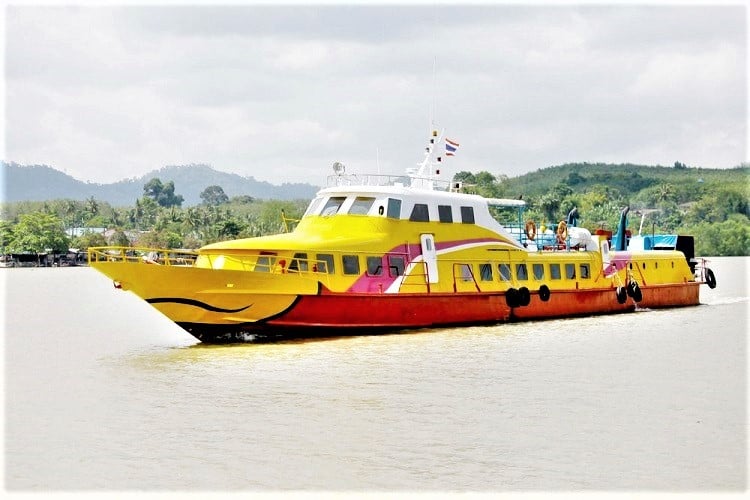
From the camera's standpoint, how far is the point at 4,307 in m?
38.6

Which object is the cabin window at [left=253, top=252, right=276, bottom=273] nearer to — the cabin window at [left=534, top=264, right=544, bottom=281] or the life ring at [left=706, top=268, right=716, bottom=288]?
the cabin window at [left=534, top=264, right=544, bottom=281]

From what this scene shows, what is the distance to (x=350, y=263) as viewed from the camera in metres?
22.8

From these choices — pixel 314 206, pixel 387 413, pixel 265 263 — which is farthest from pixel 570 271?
pixel 387 413

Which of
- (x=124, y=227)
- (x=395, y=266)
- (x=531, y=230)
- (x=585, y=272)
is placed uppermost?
(x=124, y=227)

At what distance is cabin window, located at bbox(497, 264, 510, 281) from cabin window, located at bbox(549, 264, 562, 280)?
2.01 meters

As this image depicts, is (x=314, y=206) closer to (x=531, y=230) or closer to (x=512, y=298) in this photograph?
(x=512, y=298)

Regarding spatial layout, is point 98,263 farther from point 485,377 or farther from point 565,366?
point 565,366

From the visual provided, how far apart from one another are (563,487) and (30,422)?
8.23m

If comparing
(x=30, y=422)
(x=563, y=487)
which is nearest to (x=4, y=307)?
(x=30, y=422)

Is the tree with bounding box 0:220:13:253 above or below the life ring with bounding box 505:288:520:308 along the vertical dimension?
above

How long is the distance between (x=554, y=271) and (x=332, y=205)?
744 cm

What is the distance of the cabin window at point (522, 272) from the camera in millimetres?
26953

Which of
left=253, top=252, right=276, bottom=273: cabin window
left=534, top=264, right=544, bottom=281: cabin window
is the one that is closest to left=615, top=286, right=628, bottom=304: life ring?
left=534, top=264, right=544, bottom=281: cabin window

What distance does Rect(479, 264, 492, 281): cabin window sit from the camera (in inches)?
1011
